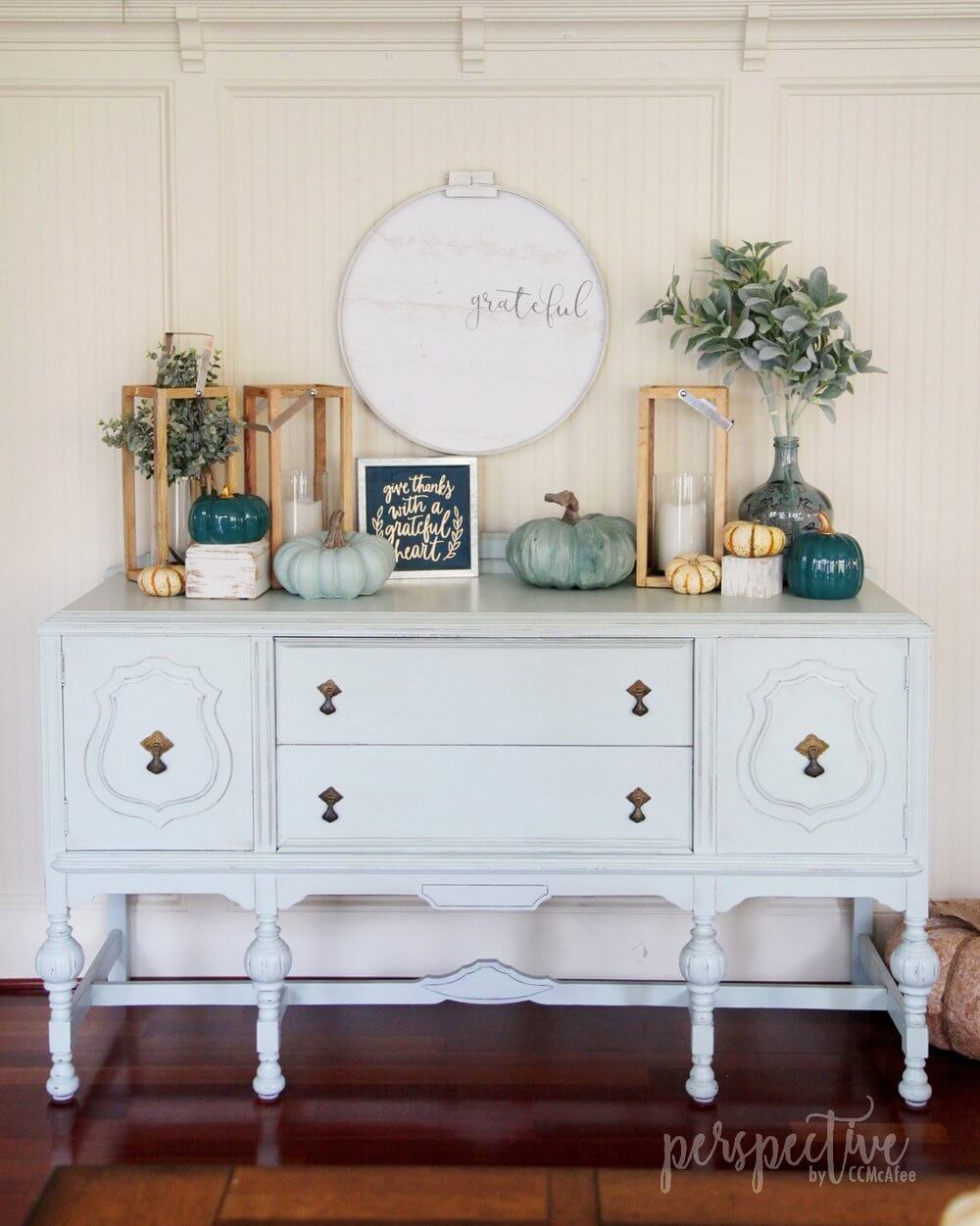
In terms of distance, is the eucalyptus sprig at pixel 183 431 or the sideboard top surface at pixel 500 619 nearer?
the sideboard top surface at pixel 500 619

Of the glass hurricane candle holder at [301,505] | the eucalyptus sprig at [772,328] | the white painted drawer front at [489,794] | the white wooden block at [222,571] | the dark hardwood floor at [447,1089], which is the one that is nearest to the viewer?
the dark hardwood floor at [447,1089]

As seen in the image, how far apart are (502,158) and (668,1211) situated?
2.43m

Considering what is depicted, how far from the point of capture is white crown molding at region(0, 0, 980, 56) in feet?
9.95

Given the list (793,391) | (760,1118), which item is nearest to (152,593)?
(793,391)

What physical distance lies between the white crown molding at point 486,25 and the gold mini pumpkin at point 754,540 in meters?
1.07

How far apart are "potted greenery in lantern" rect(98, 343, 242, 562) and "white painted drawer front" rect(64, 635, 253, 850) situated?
0.46 m

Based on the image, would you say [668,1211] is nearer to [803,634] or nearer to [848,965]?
[803,634]

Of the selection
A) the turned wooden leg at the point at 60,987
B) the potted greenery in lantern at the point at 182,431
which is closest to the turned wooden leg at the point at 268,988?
the turned wooden leg at the point at 60,987

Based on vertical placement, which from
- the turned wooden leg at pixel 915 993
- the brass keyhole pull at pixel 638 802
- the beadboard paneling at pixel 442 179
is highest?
the beadboard paneling at pixel 442 179

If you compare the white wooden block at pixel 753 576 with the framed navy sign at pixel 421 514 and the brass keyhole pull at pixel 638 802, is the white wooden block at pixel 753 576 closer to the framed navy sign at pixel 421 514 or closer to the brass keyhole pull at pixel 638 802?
the brass keyhole pull at pixel 638 802

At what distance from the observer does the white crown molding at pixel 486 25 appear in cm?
303

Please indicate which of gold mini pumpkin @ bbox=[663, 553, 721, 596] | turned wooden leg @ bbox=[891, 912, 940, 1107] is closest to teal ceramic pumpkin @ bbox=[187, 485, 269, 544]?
gold mini pumpkin @ bbox=[663, 553, 721, 596]

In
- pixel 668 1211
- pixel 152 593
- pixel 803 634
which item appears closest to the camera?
pixel 668 1211

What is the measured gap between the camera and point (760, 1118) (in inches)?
108
